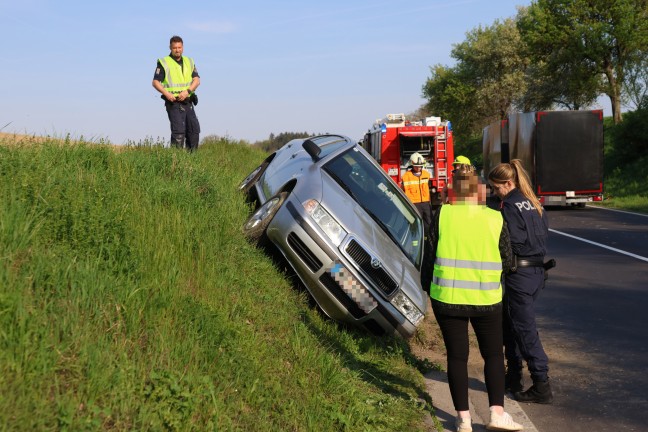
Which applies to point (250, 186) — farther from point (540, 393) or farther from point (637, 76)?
point (637, 76)

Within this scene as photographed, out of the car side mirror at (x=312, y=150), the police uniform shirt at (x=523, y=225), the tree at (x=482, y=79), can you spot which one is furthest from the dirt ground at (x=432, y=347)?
the tree at (x=482, y=79)

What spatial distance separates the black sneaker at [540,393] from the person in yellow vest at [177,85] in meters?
6.38

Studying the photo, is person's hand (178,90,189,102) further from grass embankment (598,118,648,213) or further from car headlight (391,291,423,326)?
grass embankment (598,118,648,213)

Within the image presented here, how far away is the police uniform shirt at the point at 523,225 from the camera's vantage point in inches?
245

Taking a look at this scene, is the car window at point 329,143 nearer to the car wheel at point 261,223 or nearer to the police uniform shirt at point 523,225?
the car wheel at point 261,223

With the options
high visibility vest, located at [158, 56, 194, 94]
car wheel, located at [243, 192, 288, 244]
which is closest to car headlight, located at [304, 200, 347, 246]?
car wheel, located at [243, 192, 288, 244]

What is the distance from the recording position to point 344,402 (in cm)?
523

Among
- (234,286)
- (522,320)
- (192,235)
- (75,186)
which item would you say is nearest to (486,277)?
(522,320)

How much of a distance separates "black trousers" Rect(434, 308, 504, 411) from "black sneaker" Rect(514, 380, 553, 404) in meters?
0.85

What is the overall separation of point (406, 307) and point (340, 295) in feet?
1.94

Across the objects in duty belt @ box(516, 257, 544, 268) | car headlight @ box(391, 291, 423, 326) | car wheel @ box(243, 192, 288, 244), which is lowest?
car headlight @ box(391, 291, 423, 326)

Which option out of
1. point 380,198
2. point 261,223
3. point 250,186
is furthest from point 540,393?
point 250,186

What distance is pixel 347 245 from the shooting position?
7.10 metres

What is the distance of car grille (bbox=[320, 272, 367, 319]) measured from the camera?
707 cm
